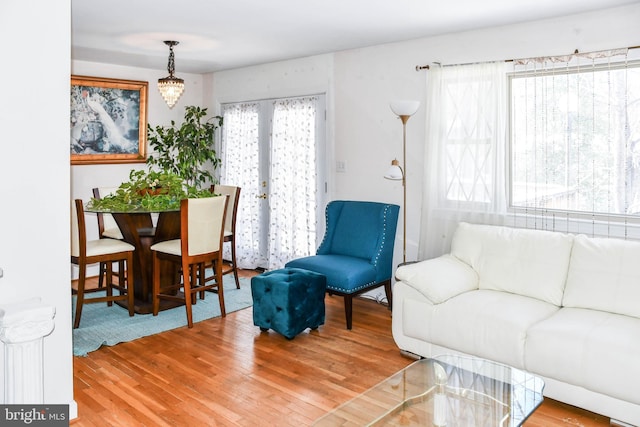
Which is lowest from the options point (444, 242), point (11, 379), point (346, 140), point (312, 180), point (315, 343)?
point (315, 343)

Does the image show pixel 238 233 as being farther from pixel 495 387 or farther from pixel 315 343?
pixel 495 387

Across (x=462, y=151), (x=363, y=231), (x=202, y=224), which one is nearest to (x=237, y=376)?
(x=202, y=224)

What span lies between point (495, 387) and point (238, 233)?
4.54 m

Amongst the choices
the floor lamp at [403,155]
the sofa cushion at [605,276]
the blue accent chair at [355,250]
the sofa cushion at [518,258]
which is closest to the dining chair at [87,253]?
the blue accent chair at [355,250]

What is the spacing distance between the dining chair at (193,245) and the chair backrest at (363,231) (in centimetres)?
99

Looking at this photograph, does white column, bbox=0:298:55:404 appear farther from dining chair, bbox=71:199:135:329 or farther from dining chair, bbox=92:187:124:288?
dining chair, bbox=92:187:124:288

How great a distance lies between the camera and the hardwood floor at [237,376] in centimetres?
297

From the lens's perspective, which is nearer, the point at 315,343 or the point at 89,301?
the point at 315,343

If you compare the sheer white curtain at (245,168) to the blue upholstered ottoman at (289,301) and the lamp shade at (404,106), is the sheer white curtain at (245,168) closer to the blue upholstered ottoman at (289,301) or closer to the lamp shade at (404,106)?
the blue upholstered ottoman at (289,301)

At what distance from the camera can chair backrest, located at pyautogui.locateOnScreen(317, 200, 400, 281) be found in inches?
186

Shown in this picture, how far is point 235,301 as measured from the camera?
5219 mm

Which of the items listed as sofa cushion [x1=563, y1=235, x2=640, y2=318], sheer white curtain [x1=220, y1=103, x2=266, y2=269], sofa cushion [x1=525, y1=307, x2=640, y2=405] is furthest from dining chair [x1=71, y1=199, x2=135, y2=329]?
sofa cushion [x1=563, y1=235, x2=640, y2=318]

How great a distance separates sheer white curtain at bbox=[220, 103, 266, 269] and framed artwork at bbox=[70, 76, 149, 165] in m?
1.00

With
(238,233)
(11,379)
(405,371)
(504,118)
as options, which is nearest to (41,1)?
(11,379)
